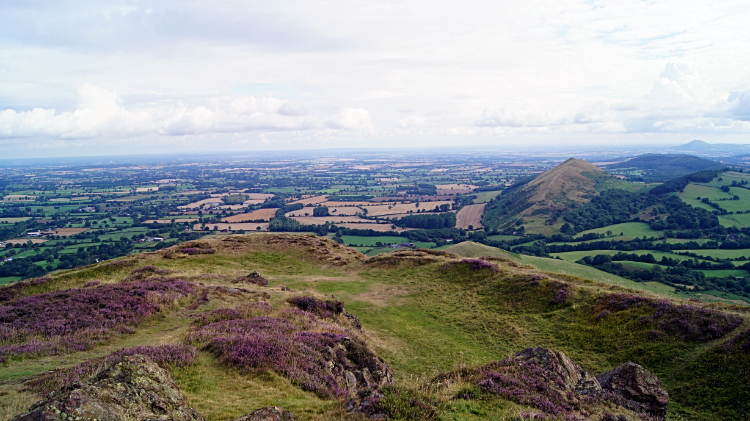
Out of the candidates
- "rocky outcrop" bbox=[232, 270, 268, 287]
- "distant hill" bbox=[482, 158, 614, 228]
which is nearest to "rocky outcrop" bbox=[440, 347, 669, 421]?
"rocky outcrop" bbox=[232, 270, 268, 287]

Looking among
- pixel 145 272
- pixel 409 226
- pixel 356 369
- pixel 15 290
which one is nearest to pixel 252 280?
pixel 145 272

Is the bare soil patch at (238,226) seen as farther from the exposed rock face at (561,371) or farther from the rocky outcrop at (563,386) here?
the rocky outcrop at (563,386)

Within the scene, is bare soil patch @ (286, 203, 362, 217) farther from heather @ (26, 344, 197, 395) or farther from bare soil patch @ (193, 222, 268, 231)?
heather @ (26, 344, 197, 395)

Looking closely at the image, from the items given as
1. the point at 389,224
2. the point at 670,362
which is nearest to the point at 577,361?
the point at 670,362

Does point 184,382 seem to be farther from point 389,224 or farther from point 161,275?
point 389,224

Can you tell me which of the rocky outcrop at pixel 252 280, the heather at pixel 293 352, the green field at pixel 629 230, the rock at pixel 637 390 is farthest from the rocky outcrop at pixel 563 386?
the green field at pixel 629 230
